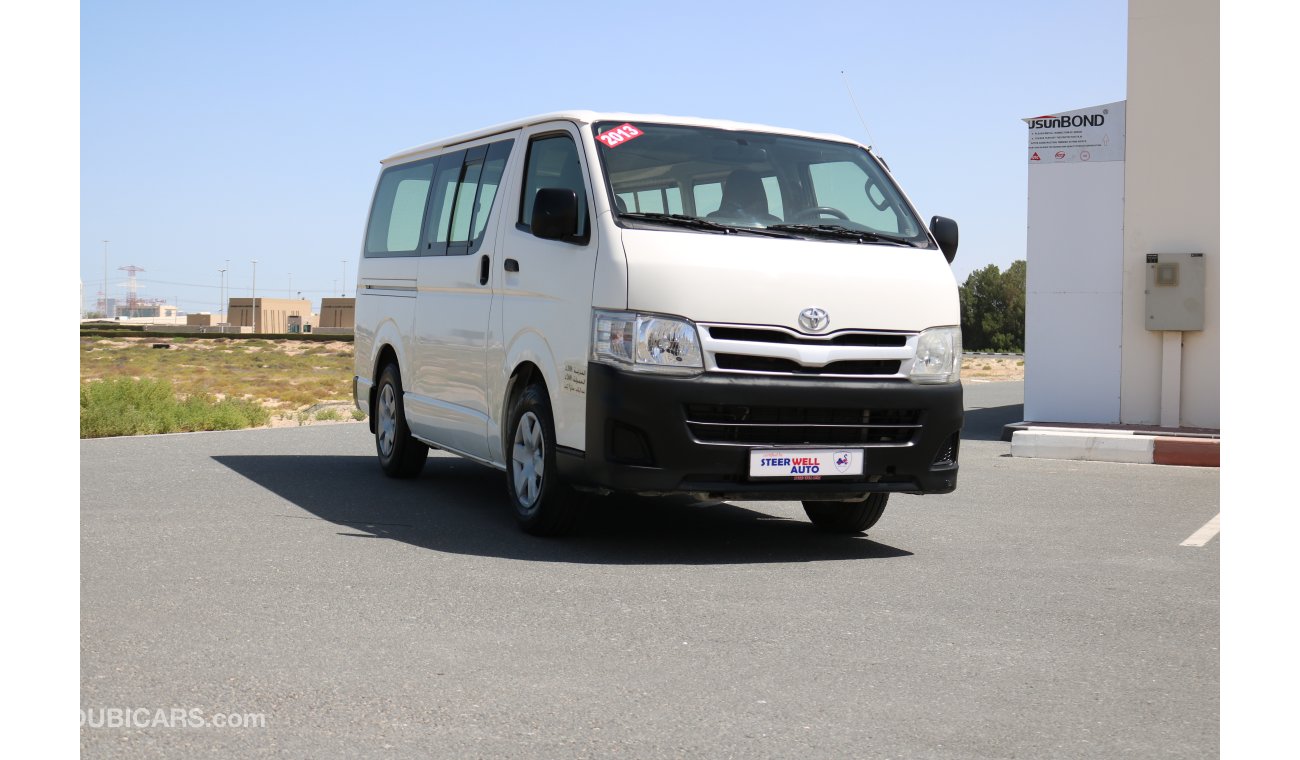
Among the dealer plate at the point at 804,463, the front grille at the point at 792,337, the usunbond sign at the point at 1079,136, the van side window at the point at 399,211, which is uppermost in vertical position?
the usunbond sign at the point at 1079,136

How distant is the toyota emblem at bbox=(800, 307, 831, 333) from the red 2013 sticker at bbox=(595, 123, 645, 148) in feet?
5.09

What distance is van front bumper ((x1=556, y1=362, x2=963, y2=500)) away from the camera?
24.0 ft

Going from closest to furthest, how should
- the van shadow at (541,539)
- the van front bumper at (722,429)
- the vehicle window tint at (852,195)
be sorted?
the van front bumper at (722,429) → the van shadow at (541,539) → the vehicle window tint at (852,195)

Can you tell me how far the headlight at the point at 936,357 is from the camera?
7.84m

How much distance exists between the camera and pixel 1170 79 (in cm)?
1507

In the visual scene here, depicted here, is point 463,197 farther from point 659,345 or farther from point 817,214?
point 659,345

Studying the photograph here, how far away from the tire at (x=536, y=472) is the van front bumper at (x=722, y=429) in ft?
0.83

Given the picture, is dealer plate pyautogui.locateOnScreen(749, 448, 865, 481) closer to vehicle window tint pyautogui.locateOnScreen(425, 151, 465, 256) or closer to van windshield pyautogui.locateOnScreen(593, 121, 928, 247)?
van windshield pyautogui.locateOnScreen(593, 121, 928, 247)

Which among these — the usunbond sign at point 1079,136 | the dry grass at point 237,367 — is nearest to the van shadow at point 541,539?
the usunbond sign at point 1079,136

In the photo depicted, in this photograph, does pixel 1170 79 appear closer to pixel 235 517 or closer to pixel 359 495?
pixel 359 495

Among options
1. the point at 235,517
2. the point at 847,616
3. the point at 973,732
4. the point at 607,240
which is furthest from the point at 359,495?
the point at 973,732

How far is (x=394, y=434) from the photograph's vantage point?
11.1 m

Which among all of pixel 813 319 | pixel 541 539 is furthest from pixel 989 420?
pixel 813 319

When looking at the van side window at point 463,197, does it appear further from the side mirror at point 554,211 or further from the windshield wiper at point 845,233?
the windshield wiper at point 845,233
